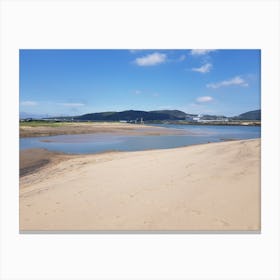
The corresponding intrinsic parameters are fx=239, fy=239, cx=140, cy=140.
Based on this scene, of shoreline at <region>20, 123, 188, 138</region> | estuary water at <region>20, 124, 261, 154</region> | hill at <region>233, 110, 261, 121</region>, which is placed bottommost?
estuary water at <region>20, 124, 261, 154</region>

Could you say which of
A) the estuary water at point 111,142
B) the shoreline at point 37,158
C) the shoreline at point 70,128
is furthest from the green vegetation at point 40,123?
the estuary water at point 111,142

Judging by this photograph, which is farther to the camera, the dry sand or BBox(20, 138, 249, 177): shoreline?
BBox(20, 138, 249, 177): shoreline

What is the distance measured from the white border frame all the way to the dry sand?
0.16 m

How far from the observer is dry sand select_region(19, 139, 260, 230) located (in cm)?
239

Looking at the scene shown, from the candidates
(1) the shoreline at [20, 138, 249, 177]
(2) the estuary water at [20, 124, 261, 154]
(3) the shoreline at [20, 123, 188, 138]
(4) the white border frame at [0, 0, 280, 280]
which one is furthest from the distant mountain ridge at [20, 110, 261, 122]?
(2) the estuary water at [20, 124, 261, 154]

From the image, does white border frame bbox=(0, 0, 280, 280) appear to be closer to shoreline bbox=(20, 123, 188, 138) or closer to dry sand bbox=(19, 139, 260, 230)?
→ dry sand bbox=(19, 139, 260, 230)
